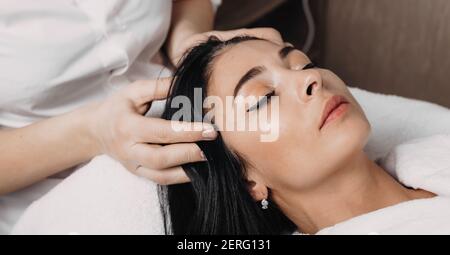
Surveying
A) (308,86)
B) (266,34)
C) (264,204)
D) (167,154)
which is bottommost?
(264,204)

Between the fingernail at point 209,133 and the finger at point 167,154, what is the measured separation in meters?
0.03

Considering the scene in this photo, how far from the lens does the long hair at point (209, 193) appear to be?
1.04 meters

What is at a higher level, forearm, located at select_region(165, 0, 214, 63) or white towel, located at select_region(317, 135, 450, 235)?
forearm, located at select_region(165, 0, 214, 63)

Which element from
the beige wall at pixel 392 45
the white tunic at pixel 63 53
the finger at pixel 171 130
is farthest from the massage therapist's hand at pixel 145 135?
the beige wall at pixel 392 45

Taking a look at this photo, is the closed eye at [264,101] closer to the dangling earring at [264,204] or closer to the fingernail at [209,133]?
the fingernail at [209,133]

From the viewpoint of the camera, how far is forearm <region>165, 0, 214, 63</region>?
1.36m

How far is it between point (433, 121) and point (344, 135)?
483mm

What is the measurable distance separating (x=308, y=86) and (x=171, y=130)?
0.83ft

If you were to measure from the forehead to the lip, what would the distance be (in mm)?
132

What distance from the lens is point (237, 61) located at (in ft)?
3.40

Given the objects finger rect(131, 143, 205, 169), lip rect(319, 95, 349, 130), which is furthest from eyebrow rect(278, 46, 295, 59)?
finger rect(131, 143, 205, 169)

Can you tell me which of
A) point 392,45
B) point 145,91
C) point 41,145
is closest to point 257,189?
point 145,91

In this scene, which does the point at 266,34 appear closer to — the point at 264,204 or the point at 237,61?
the point at 237,61

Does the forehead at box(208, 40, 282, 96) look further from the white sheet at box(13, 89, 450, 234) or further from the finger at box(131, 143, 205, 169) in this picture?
the white sheet at box(13, 89, 450, 234)
